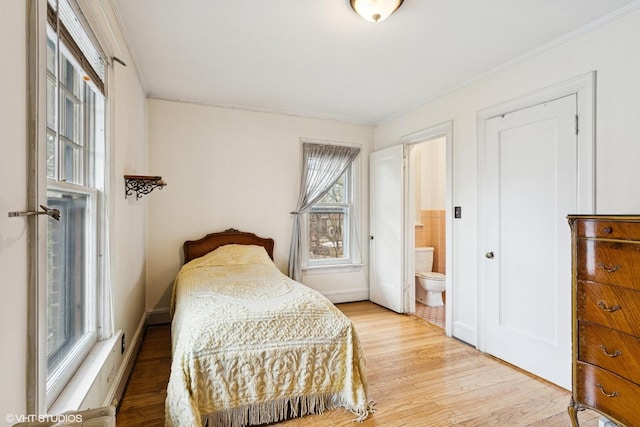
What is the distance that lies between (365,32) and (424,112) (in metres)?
1.63

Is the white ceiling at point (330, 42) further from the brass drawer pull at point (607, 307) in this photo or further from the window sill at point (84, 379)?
the window sill at point (84, 379)

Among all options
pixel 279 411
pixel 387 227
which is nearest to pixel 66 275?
pixel 279 411

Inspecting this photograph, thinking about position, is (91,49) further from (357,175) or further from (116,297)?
(357,175)

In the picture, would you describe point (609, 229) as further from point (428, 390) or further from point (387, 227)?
point (387, 227)

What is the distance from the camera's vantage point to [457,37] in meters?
2.35

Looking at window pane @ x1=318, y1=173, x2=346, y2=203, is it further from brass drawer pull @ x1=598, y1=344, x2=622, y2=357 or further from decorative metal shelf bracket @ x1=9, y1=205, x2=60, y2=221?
decorative metal shelf bracket @ x1=9, y1=205, x2=60, y2=221

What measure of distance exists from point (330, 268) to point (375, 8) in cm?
319

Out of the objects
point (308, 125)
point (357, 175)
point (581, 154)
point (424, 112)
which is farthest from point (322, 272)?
point (581, 154)

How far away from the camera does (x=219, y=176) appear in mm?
3834

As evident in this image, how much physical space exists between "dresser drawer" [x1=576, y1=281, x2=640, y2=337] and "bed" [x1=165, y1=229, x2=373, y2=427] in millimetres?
1325

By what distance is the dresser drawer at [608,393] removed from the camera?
5.08 ft

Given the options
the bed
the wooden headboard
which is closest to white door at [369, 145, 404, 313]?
the wooden headboard

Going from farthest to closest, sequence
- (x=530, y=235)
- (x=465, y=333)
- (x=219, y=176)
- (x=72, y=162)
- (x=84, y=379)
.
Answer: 1. (x=219, y=176)
2. (x=465, y=333)
3. (x=530, y=235)
4. (x=72, y=162)
5. (x=84, y=379)

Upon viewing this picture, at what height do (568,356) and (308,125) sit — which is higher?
(308,125)
